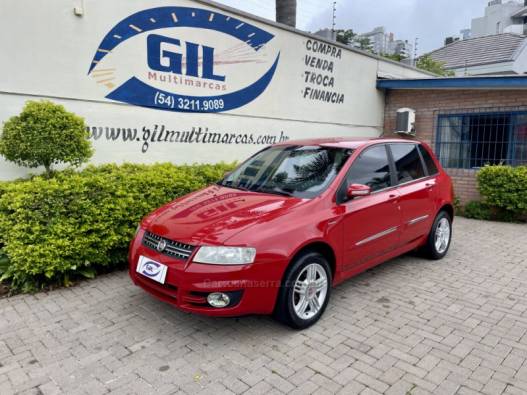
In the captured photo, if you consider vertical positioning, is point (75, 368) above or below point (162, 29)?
below

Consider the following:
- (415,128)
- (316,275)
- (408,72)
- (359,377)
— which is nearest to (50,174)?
(316,275)

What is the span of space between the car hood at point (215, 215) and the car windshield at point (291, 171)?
0.18 m

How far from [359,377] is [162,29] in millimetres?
5511

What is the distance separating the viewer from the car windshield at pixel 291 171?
3947mm

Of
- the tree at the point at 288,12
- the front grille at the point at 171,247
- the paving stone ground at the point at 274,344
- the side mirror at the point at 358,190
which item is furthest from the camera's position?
the tree at the point at 288,12

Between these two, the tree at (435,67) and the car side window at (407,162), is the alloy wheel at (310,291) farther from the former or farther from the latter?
the tree at (435,67)

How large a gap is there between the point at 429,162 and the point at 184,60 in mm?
4019

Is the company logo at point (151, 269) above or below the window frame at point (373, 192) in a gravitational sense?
below

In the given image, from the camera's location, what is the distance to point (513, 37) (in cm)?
1928

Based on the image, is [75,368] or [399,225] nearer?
[75,368]

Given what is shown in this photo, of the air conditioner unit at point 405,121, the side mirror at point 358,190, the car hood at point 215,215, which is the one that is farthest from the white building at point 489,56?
the car hood at point 215,215

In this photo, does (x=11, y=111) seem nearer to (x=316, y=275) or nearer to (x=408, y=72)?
(x=316, y=275)

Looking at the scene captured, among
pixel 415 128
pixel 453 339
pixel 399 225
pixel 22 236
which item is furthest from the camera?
pixel 415 128

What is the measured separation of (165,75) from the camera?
6242 millimetres
